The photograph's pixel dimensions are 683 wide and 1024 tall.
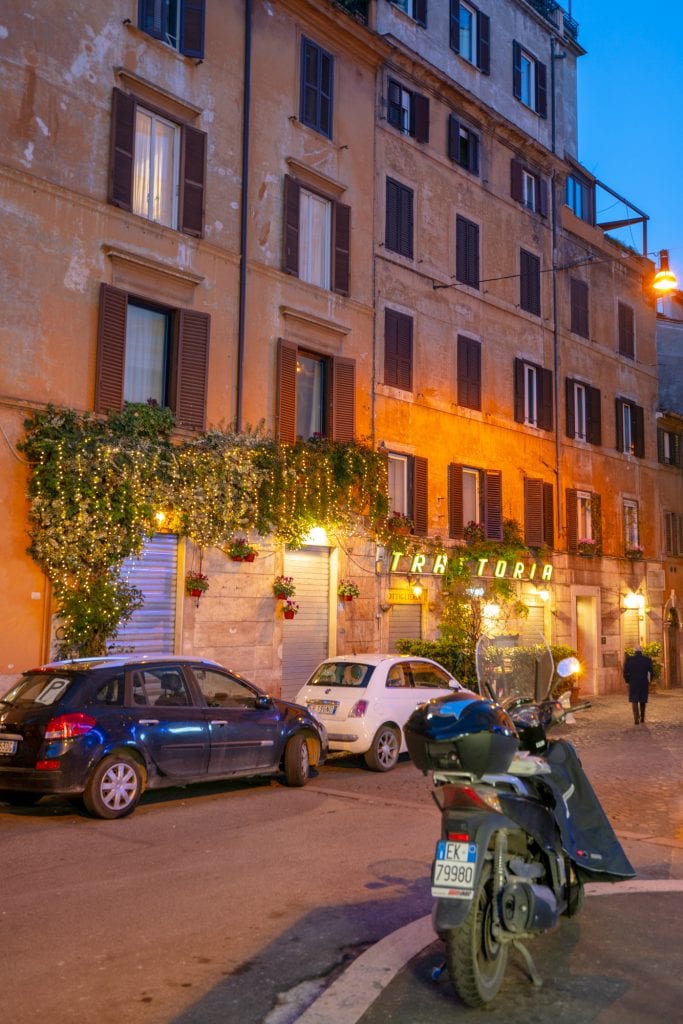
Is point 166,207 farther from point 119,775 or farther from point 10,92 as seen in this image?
point 119,775

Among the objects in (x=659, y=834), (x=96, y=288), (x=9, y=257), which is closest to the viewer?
(x=659, y=834)

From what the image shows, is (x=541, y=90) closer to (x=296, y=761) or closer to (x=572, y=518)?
(x=572, y=518)

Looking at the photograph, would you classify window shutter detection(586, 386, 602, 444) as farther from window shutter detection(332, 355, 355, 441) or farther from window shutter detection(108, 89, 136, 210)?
window shutter detection(108, 89, 136, 210)

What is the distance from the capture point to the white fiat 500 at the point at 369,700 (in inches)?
528

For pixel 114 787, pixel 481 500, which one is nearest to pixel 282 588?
pixel 481 500

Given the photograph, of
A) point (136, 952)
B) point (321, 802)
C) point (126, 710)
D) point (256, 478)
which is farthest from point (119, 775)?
point (256, 478)

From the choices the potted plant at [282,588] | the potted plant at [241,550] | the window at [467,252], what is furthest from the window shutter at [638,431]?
the potted plant at [241,550]

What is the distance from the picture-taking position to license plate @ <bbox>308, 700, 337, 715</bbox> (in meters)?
13.7

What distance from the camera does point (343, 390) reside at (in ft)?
66.1

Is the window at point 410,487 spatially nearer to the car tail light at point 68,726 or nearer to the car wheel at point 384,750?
the car wheel at point 384,750

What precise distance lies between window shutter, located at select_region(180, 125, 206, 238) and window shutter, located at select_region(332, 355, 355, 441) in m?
4.05

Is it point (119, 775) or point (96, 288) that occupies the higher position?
point (96, 288)

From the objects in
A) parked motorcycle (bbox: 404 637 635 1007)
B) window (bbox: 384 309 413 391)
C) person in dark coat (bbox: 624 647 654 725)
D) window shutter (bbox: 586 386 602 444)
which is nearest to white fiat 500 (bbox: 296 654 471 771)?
person in dark coat (bbox: 624 647 654 725)

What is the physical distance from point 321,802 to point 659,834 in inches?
141
